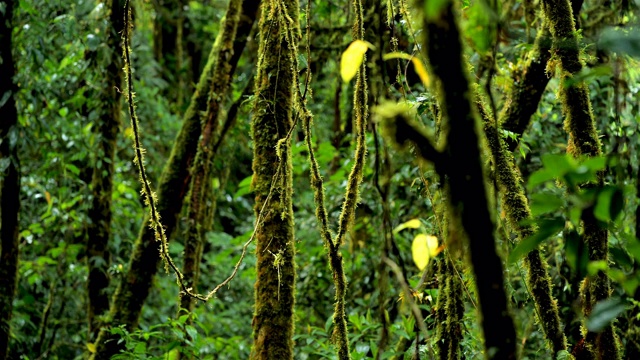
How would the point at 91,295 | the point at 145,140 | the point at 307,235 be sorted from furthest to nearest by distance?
1. the point at 145,140
2. the point at 307,235
3. the point at 91,295

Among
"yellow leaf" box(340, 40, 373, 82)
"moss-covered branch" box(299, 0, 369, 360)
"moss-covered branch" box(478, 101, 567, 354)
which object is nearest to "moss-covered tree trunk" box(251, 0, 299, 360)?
"moss-covered branch" box(299, 0, 369, 360)

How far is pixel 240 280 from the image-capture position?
7.30m

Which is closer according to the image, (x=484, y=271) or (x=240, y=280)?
(x=484, y=271)

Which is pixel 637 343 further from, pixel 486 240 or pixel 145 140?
pixel 145 140

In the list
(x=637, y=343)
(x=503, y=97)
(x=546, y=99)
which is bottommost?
(x=637, y=343)

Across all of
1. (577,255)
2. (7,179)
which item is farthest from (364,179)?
(577,255)

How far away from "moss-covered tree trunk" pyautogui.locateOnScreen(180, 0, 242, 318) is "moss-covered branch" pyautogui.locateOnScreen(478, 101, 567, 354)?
1.94 m

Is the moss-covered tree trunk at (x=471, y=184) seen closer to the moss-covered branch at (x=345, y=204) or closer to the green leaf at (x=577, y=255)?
the green leaf at (x=577, y=255)

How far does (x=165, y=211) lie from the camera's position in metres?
3.88

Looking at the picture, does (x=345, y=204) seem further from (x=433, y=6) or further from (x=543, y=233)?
(x=433, y=6)

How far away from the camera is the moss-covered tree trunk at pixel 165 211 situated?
3.80m

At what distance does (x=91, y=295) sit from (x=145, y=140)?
2994mm

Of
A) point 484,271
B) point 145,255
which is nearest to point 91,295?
point 145,255

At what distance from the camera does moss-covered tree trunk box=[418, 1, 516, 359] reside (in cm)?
83
